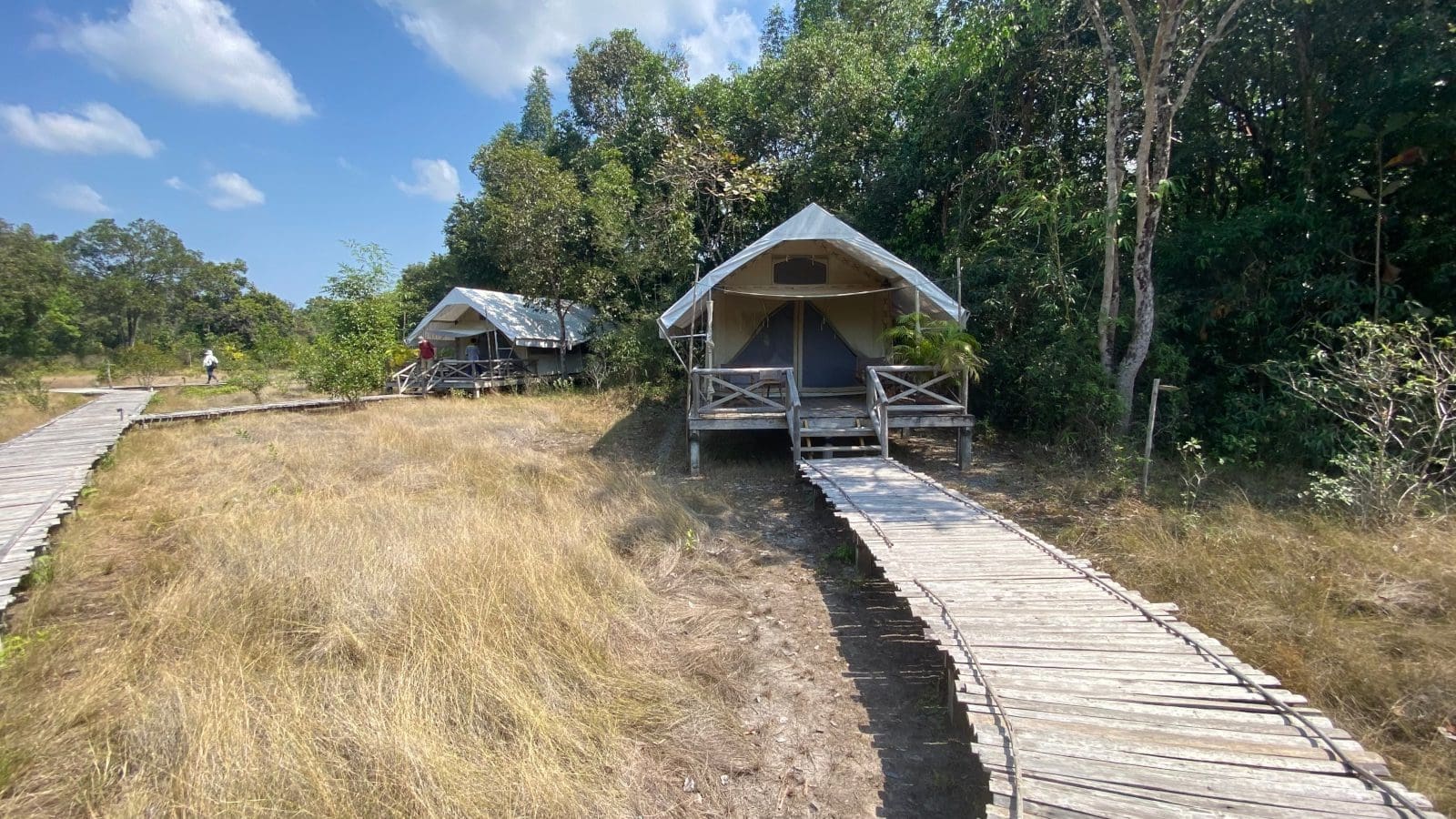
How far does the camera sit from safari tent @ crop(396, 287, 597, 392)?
18.4 meters

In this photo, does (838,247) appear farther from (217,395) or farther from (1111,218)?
(217,395)

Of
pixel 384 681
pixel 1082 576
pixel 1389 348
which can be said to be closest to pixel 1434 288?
pixel 1389 348

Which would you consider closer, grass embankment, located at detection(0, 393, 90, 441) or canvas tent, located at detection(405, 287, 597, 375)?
grass embankment, located at detection(0, 393, 90, 441)

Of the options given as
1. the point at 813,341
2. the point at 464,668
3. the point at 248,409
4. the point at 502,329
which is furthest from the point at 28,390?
the point at 464,668

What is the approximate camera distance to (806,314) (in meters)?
11.0

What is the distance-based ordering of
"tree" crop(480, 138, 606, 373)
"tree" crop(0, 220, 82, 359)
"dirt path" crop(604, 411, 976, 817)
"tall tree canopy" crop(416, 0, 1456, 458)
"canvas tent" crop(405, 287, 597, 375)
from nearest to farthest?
"dirt path" crop(604, 411, 976, 817) → "tall tree canopy" crop(416, 0, 1456, 458) → "tree" crop(480, 138, 606, 373) → "canvas tent" crop(405, 287, 597, 375) → "tree" crop(0, 220, 82, 359)

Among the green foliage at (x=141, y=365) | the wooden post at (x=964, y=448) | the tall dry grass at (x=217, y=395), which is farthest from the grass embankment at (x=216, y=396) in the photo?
the wooden post at (x=964, y=448)

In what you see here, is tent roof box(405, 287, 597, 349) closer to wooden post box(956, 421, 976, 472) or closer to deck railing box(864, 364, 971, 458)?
deck railing box(864, 364, 971, 458)

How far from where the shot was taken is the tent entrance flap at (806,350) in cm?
1098

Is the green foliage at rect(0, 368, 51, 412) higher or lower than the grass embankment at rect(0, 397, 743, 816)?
higher

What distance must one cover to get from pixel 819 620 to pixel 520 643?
2.00 m

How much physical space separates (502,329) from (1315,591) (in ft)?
58.3

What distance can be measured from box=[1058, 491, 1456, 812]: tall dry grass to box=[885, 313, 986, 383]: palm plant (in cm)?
321

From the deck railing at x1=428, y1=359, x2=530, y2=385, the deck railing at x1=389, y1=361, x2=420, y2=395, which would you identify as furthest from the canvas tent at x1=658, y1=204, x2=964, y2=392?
the deck railing at x1=389, y1=361, x2=420, y2=395
